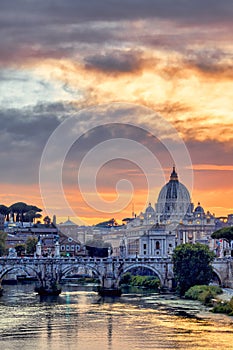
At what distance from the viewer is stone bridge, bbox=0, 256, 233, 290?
88438 mm

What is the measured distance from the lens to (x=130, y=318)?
65125 mm

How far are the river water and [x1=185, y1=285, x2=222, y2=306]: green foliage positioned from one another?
1228 mm

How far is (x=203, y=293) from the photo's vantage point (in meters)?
77.1

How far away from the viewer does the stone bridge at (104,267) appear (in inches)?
3482

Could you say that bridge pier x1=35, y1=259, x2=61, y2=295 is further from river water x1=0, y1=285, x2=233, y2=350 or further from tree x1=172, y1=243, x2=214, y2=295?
tree x1=172, y1=243, x2=214, y2=295

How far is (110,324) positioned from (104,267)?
1113 inches

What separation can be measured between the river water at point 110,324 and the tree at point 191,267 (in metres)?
3.90

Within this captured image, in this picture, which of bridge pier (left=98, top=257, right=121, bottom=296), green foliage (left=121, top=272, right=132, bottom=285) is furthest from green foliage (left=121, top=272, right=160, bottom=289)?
bridge pier (left=98, top=257, right=121, bottom=296)

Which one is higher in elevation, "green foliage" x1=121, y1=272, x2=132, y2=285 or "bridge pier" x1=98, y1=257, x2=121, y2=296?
"green foliage" x1=121, y1=272, x2=132, y2=285

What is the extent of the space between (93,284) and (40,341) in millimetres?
51816

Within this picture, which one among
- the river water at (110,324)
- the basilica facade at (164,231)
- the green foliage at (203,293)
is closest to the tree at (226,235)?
the basilica facade at (164,231)

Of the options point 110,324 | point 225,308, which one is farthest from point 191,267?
point 110,324

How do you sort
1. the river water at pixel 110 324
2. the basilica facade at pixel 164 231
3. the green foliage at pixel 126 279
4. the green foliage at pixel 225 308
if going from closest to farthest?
the river water at pixel 110 324 < the green foliage at pixel 225 308 < the green foliage at pixel 126 279 < the basilica facade at pixel 164 231

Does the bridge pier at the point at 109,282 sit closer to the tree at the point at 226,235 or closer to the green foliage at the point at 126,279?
the green foliage at the point at 126,279
